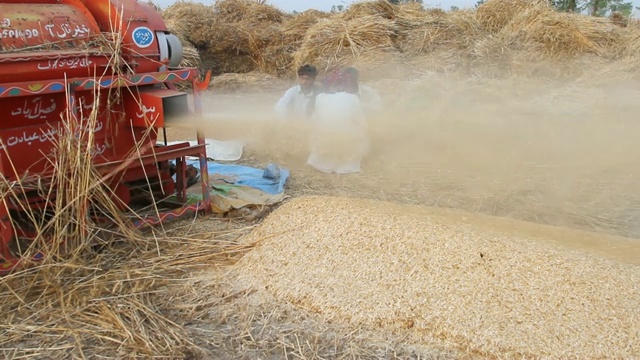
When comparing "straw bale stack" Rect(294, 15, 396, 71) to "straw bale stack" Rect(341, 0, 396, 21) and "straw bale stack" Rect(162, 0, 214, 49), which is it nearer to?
"straw bale stack" Rect(341, 0, 396, 21)

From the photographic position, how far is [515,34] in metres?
9.88

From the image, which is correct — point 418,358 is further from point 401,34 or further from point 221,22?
point 221,22

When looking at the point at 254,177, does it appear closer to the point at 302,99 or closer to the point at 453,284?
the point at 302,99

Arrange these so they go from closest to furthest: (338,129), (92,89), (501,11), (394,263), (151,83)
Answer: (394,263) < (92,89) < (151,83) < (338,129) < (501,11)

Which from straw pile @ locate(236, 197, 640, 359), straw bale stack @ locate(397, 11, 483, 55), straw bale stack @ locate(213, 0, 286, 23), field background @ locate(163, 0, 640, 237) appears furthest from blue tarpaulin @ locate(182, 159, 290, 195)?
straw bale stack @ locate(213, 0, 286, 23)

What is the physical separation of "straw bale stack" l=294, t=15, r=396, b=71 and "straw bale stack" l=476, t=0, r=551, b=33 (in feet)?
5.73

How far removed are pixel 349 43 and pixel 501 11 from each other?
115 inches

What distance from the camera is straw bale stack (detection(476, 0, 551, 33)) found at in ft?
34.4

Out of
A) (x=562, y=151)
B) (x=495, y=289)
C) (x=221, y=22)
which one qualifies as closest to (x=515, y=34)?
(x=562, y=151)

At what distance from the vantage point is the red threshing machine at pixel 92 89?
3.37 metres

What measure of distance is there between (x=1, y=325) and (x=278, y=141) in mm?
4460

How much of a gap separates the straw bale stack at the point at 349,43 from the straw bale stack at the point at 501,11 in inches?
68.7

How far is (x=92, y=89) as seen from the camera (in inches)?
143

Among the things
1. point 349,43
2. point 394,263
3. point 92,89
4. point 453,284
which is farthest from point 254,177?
point 349,43
